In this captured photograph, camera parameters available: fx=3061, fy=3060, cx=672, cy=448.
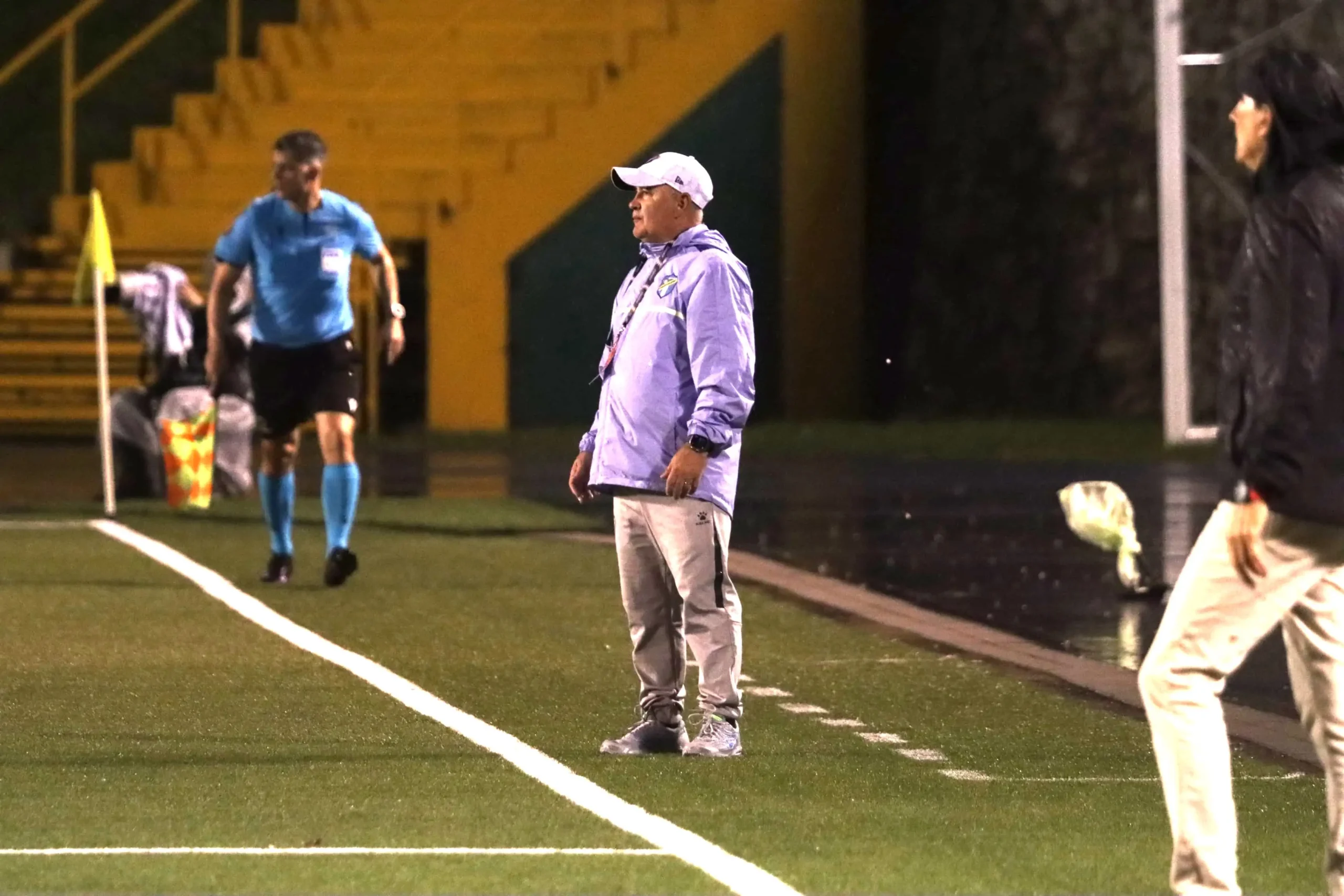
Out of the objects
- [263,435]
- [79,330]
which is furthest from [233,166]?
[263,435]

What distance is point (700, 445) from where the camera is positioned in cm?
802

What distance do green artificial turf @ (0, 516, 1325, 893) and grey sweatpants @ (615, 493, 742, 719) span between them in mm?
232

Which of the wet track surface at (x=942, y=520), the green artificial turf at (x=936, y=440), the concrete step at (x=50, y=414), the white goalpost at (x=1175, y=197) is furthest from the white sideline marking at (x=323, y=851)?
the concrete step at (x=50, y=414)

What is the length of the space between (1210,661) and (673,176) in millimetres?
2727

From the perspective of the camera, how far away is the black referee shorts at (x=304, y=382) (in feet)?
43.0

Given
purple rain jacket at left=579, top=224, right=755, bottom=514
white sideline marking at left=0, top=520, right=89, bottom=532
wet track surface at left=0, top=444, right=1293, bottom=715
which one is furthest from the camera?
white sideline marking at left=0, top=520, right=89, bottom=532

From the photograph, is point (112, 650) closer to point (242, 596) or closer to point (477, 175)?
point (242, 596)

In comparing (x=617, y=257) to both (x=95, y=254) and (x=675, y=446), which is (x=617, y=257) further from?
(x=675, y=446)

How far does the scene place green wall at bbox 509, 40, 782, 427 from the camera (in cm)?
2734

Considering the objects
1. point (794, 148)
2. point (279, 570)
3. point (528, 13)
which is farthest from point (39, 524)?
point (528, 13)

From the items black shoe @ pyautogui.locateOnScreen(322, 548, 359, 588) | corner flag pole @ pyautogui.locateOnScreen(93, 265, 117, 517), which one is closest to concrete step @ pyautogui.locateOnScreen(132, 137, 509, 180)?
corner flag pole @ pyautogui.locateOnScreen(93, 265, 117, 517)

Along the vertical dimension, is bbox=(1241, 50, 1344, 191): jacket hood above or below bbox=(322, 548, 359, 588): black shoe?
above

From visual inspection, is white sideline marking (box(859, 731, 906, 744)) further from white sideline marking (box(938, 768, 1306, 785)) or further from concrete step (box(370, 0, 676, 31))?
concrete step (box(370, 0, 676, 31))

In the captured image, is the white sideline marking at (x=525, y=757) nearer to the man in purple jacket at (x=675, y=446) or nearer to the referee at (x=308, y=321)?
the man in purple jacket at (x=675, y=446)
